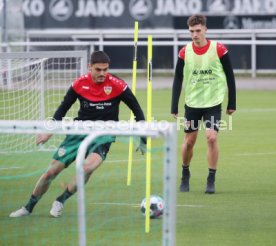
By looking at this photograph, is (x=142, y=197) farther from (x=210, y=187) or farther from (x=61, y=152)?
(x=61, y=152)

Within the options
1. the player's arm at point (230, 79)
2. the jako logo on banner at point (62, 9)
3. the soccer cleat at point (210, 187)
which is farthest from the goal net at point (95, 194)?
the jako logo on banner at point (62, 9)

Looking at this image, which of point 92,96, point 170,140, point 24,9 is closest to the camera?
point 170,140

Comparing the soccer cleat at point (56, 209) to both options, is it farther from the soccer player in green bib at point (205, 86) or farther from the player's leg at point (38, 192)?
the soccer player in green bib at point (205, 86)

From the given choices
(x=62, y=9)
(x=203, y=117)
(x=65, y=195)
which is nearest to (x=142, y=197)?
(x=203, y=117)

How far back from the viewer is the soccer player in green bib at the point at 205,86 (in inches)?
501

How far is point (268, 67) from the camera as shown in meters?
34.2

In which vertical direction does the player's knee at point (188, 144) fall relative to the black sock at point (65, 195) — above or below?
above

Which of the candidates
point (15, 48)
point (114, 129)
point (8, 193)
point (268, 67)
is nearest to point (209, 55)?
point (8, 193)

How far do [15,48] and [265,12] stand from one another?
9.14m

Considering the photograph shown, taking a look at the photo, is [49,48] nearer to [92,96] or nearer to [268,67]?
[268,67]

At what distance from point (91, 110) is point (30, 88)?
8.21 m

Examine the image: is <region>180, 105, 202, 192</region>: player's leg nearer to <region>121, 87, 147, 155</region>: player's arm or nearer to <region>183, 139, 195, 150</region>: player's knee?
<region>183, 139, 195, 150</region>: player's knee

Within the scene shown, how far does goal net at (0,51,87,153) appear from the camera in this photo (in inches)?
620

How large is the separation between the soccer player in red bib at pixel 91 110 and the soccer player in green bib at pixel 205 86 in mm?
1917
